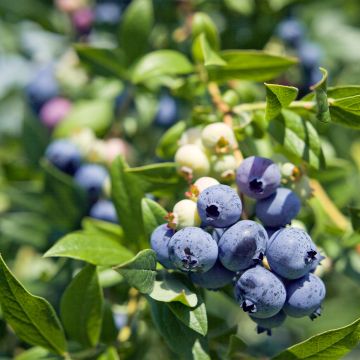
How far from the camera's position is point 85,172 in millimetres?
1979

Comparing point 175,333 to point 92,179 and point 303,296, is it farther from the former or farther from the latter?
point 92,179

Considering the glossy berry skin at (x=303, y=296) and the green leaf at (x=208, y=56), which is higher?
the green leaf at (x=208, y=56)

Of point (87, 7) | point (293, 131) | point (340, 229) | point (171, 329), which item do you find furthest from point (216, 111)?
point (87, 7)

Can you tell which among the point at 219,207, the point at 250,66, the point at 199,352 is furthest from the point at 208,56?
the point at 199,352

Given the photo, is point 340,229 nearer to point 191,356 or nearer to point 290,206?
point 290,206

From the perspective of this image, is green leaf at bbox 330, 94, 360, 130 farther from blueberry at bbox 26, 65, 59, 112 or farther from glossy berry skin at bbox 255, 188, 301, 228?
blueberry at bbox 26, 65, 59, 112

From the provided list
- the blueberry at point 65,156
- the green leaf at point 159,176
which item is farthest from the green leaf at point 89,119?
the green leaf at point 159,176

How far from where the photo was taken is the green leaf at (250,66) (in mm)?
1718

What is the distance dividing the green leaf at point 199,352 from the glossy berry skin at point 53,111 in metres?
1.15

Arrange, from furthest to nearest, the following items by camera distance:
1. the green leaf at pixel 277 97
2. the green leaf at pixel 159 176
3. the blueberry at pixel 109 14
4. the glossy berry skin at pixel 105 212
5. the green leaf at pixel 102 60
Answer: the blueberry at pixel 109 14, the green leaf at pixel 102 60, the glossy berry skin at pixel 105 212, the green leaf at pixel 159 176, the green leaf at pixel 277 97

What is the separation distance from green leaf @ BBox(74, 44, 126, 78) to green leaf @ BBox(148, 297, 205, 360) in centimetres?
93

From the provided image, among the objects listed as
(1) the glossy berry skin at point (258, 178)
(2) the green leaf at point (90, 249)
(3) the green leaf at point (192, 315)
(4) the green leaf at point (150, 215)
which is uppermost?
(1) the glossy berry skin at point (258, 178)

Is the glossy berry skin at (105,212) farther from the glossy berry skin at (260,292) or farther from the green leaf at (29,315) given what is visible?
the glossy berry skin at (260,292)

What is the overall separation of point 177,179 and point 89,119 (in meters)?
0.66
